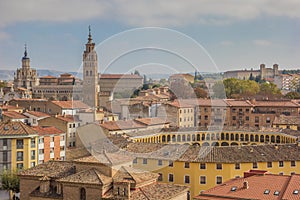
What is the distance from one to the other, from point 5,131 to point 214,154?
17014 millimetres

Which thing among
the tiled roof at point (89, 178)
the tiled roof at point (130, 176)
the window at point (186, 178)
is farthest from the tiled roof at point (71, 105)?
the tiled roof at point (89, 178)

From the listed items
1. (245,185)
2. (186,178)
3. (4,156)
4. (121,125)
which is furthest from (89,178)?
(121,125)

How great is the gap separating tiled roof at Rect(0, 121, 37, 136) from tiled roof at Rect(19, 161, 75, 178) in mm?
9324

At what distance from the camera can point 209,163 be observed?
119 ft

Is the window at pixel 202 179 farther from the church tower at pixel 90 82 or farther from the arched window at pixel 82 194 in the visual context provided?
the church tower at pixel 90 82

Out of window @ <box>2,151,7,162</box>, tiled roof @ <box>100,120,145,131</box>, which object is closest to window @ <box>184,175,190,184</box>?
window @ <box>2,151,7,162</box>

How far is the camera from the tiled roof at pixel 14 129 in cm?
4067

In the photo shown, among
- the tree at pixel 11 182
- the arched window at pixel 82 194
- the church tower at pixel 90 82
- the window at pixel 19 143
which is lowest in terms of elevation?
the tree at pixel 11 182

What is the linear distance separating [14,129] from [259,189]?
23285 millimetres

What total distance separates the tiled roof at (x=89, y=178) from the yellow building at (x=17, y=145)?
13.4 meters

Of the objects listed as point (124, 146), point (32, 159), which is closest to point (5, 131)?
point (32, 159)

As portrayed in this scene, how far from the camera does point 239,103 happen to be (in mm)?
82125

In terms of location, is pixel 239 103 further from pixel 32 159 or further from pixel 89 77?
pixel 32 159

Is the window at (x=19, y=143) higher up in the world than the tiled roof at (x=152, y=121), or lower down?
lower down
